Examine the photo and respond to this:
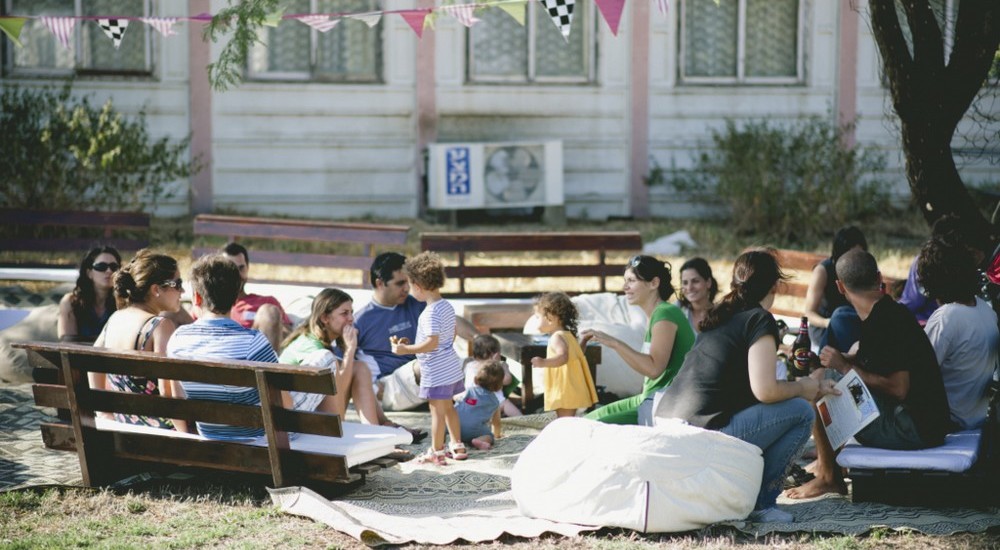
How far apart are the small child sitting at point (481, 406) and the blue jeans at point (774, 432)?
6.62 feet

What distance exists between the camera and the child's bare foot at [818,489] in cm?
648

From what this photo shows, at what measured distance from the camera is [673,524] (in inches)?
225

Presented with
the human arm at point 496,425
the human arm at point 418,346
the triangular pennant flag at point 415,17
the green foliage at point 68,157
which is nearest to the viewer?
the human arm at point 418,346

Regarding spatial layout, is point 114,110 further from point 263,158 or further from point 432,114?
point 432,114

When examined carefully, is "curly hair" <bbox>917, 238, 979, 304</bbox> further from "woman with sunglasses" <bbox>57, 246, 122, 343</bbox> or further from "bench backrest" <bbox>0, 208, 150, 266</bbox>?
"bench backrest" <bbox>0, 208, 150, 266</bbox>

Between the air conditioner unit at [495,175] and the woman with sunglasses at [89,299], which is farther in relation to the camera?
the air conditioner unit at [495,175]

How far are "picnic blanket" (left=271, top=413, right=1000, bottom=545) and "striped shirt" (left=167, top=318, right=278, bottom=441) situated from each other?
47 centimetres

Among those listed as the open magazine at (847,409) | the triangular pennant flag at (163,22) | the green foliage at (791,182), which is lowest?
the open magazine at (847,409)

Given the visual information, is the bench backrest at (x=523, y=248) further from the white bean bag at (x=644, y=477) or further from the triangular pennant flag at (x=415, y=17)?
the white bean bag at (x=644, y=477)

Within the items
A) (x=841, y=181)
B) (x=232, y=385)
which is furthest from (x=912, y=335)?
(x=841, y=181)

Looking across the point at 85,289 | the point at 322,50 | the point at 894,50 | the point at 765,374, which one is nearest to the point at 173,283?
the point at 85,289

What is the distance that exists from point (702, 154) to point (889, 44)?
8.60 metres

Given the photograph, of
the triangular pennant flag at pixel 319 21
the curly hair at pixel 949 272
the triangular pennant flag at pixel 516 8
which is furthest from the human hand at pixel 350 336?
the triangular pennant flag at pixel 319 21

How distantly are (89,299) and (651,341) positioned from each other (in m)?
3.64
